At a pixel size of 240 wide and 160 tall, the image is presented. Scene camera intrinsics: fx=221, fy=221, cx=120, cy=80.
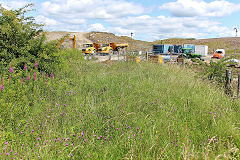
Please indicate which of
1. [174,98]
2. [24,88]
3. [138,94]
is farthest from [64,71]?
[174,98]

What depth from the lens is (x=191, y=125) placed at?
466 cm

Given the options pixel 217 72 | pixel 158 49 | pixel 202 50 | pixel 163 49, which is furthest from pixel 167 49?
pixel 217 72

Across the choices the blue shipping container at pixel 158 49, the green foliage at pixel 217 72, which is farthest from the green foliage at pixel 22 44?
the blue shipping container at pixel 158 49

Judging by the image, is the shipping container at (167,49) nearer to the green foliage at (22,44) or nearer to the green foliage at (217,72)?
the green foliage at (217,72)

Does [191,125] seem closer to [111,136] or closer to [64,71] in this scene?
[111,136]

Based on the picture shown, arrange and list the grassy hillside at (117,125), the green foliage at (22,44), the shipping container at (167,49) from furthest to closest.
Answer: the shipping container at (167,49) < the green foliage at (22,44) < the grassy hillside at (117,125)

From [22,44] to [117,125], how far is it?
19.5 ft

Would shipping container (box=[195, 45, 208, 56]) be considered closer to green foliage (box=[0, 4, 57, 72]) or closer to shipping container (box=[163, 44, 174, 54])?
shipping container (box=[163, 44, 174, 54])

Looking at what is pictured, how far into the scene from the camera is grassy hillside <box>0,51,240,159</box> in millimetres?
3451

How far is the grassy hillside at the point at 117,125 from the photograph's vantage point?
3451 millimetres

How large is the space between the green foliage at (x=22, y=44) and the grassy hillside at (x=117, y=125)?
4.96 feet

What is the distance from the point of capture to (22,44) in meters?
8.38

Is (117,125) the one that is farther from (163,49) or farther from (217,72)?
(163,49)

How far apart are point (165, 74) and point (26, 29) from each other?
5754mm
